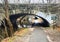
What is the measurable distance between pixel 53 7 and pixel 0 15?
8385 mm

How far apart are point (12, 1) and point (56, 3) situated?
4.74m

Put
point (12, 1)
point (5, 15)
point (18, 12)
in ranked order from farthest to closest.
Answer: point (18, 12), point (12, 1), point (5, 15)

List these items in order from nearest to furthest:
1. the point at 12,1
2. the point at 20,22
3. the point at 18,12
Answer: the point at 12,1 < the point at 18,12 < the point at 20,22

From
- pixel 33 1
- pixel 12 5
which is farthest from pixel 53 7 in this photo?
pixel 12 5

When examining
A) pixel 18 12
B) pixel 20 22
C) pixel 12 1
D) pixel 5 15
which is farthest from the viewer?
pixel 20 22

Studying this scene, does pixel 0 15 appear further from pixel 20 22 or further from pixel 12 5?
pixel 20 22

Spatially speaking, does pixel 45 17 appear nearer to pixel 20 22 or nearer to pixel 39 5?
pixel 39 5

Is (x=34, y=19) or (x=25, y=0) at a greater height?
(x=25, y=0)

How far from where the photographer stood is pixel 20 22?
31.3 metres

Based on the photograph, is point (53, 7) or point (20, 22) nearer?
point (53, 7)

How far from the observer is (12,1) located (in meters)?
23.5

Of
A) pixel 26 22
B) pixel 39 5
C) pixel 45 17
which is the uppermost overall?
pixel 39 5

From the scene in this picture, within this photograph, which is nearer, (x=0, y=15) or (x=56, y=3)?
(x=0, y=15)

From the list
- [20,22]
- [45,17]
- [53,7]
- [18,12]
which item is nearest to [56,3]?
[53,7]
